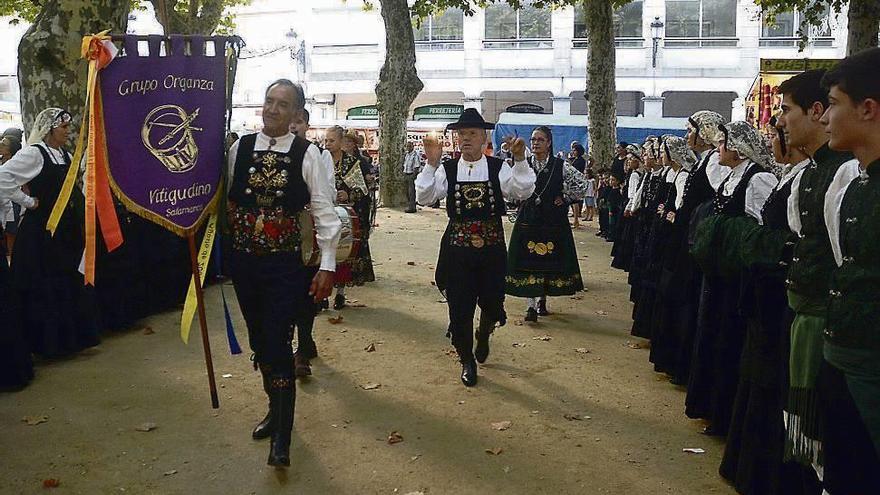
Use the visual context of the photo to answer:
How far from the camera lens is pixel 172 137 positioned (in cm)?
436

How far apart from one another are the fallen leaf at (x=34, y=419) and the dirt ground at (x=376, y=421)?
0.10 feet

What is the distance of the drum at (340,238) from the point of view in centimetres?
453

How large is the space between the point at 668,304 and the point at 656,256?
0.75 m

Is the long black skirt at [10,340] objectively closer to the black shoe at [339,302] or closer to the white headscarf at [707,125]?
the black shoe at [339,302]

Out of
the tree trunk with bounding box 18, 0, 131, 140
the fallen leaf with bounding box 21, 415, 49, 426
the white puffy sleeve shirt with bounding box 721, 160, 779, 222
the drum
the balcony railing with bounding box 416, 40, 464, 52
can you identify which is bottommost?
the fallen leaf with bounding box 21, 415, 49, 426

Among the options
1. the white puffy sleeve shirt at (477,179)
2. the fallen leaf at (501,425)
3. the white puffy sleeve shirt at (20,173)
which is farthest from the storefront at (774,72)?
the white puffy sleeve shirt at (20,173)

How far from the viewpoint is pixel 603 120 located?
17.9 meters

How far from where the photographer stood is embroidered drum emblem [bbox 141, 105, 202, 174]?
4297 mm

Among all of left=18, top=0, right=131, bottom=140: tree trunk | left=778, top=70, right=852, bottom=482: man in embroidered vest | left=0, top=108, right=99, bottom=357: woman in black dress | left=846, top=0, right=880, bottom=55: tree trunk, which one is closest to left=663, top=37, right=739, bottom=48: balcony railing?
left=846, top=0, right=880, bottom=55: tree trunk

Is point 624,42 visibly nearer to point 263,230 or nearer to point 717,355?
point 717,355

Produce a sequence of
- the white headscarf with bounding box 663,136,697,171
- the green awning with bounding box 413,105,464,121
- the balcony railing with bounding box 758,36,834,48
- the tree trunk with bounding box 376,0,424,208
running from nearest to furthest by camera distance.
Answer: the white headscarf with bounding box 663,136,697,171 < the tree trunk with bounding box 376,0,424,208 < the green awning with bounding box 413,105,464,121 < the balcony railing with bounding box 758,36,834,48

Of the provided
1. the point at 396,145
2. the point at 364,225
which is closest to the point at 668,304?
the point at 364,225

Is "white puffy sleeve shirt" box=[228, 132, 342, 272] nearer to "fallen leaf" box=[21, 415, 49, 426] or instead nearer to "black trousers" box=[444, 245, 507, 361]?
"black trousers" box=[444, 245, 507, 361]

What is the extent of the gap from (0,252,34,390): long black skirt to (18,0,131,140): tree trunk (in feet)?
7.77
